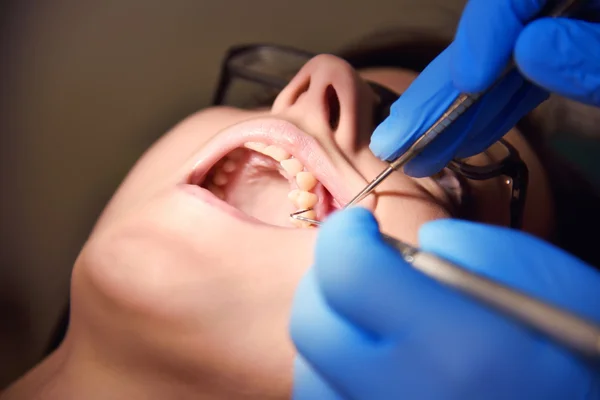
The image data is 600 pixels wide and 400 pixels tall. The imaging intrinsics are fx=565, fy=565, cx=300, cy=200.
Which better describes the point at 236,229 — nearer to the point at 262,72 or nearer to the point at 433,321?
the point at 433,321

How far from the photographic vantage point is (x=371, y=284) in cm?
52

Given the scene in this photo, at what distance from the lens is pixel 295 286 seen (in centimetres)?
72

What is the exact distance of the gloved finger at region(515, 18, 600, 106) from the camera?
2.01 ft

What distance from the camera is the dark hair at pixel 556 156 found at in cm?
130

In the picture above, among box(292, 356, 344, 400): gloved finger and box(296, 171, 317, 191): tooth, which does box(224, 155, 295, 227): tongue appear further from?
box(292, 356, 344, 400): gloved finger

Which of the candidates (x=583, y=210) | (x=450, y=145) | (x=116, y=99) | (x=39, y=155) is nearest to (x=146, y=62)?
(x=116, y=99)

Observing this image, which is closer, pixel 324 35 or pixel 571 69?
pixel 571 69

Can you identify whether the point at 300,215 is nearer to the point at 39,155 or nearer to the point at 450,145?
the point at 450,145

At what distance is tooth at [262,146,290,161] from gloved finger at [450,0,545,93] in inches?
11.8

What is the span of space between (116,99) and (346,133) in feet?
2.13

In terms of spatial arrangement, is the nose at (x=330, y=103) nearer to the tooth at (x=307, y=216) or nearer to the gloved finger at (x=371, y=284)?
the tooth at (x=307, y=216)

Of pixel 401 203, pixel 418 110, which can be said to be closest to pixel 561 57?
pixel 418 110

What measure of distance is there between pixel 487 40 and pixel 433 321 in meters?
0.33

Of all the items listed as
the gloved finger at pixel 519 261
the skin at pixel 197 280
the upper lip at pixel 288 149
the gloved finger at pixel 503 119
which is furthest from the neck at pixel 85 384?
the gloved finger at pixel 503 119
